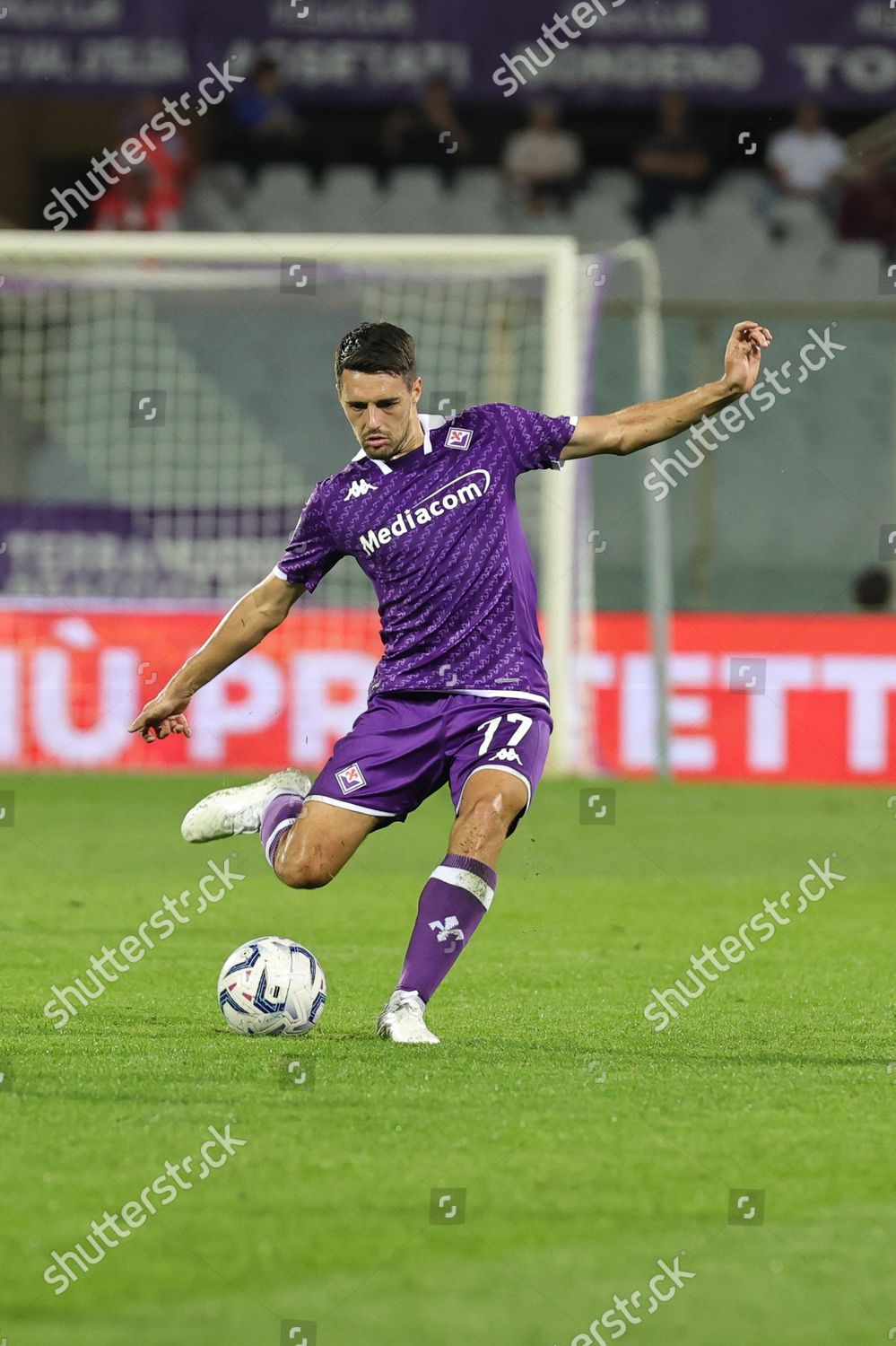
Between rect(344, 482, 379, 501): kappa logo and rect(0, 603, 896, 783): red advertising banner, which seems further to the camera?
rect(0, 603, 896, 783): red advertising banner

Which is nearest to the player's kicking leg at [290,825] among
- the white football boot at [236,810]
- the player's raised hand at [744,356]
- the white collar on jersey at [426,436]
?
the white football boot at [236,810]

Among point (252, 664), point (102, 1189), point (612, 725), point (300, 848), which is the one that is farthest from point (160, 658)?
point (102, 1189)

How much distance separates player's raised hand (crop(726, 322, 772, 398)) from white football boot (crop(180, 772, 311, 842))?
1.77 meters

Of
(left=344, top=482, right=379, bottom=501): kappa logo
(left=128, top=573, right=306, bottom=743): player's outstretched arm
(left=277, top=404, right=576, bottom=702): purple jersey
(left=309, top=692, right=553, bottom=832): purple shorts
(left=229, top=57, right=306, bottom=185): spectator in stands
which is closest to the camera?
(left=309, top=692, right=553, bottom=832): purple shorts

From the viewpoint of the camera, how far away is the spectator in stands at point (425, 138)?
19.5 meters

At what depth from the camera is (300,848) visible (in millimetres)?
5992

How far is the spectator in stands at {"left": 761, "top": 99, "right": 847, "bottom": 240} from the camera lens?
65.2 feet

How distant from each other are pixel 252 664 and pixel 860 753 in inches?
180

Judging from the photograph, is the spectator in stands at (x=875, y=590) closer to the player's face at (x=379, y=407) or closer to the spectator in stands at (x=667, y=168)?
the spectator in stands at (x=667, y=168)

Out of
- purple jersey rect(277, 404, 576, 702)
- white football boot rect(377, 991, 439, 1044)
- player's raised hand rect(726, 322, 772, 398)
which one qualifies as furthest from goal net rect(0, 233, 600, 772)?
white football boot rect(377, 991, 439, 1044)

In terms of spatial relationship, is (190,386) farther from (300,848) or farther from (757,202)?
(300,848)

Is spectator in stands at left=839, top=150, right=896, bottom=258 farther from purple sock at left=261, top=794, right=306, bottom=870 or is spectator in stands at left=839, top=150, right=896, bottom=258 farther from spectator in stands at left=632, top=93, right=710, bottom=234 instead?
purple sock at left=261, top=794, right=306, bottom=870

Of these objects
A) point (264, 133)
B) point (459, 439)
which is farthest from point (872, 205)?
point (459, 439)

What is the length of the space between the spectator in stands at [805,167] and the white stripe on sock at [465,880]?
49.9 feet
